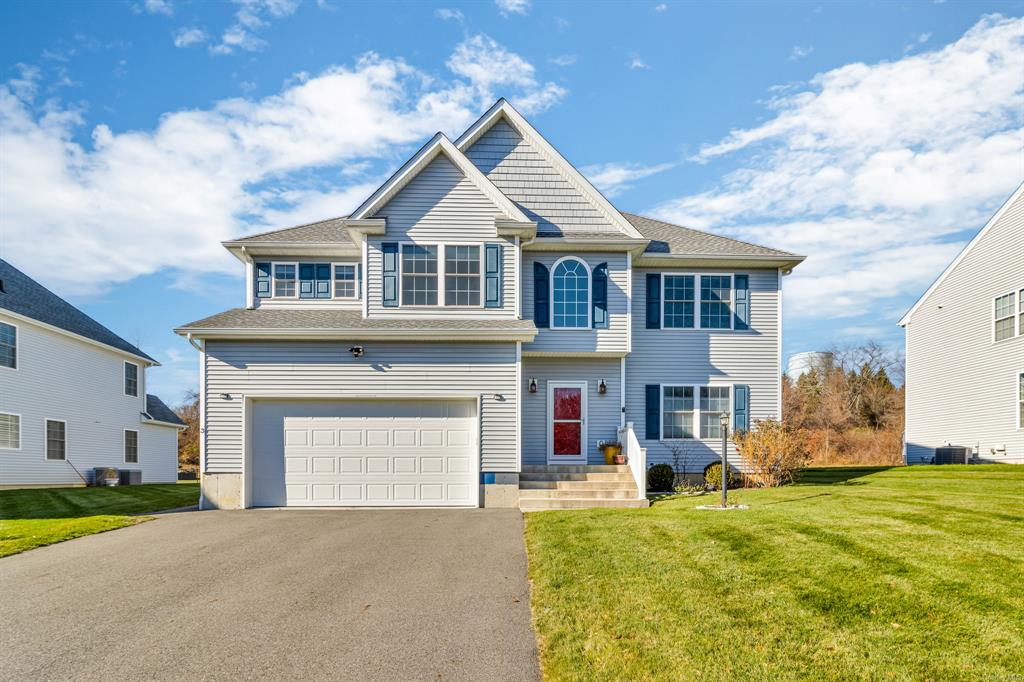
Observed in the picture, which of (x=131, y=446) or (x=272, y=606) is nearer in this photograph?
(x=272, y=606)

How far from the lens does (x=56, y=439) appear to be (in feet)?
77.7

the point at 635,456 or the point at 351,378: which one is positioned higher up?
the point at 351,378

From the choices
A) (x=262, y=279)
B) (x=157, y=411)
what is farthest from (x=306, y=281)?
(x=157, y=411)

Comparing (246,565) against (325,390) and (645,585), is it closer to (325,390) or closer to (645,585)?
(645,585)

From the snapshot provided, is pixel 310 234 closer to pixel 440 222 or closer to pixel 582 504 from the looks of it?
pixel 440 222

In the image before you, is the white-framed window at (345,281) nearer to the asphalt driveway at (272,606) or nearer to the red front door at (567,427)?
the red front door at (567,427)

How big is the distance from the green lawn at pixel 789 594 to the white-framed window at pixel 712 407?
6.78 metres

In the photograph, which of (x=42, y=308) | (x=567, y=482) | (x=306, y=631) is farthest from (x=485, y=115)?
(x=42, y=308)

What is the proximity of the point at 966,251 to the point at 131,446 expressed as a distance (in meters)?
31.4

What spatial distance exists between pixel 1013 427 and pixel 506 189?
1597 centimetres

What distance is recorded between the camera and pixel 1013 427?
20141 mm

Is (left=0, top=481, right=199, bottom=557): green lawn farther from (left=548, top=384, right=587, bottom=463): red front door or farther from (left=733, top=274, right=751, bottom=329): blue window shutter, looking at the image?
(left=733, top=274, right=751, bottom=329): blue window shutter

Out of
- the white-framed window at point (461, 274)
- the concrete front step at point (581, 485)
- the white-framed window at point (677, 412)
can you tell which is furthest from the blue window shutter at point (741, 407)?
the white-framed window at point (461, 274)

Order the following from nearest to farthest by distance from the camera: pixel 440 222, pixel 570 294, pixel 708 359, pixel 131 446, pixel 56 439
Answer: pixel 440 222
pixel 570 294
pixel 708 359
pixel 56 439
pixel 131 446
